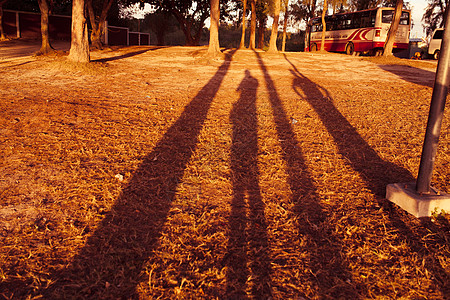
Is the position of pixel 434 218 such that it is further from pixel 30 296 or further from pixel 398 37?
pixel 398 37

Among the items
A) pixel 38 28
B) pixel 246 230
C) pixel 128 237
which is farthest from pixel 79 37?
pixel 38 28

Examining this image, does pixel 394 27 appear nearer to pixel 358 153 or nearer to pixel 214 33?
pixel 214 33

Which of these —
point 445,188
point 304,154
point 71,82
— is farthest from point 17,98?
point 445,188

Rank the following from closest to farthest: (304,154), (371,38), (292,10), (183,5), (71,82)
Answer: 1. (304,154)
2. (71,82)
3. (371,38)
4. (183,5)
5. (292,10)

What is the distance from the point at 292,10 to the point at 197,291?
164 feet

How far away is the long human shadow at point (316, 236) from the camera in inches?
86.0

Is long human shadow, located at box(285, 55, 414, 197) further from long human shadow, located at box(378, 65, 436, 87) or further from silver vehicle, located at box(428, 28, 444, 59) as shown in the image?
silver vehicle, located at box(428, 28, 444, 59)

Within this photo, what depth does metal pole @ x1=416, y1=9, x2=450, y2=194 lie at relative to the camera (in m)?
2.89

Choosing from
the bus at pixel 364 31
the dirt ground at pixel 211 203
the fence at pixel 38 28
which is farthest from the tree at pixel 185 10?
the dirt ground at pixel 211 203

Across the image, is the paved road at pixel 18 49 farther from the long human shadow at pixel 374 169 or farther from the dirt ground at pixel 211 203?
the long human shadow at pixel 374 169

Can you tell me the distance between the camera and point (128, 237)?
2635 mm

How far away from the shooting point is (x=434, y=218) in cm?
297

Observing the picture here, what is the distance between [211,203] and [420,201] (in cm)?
194

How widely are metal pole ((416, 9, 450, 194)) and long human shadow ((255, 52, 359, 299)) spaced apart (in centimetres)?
99
